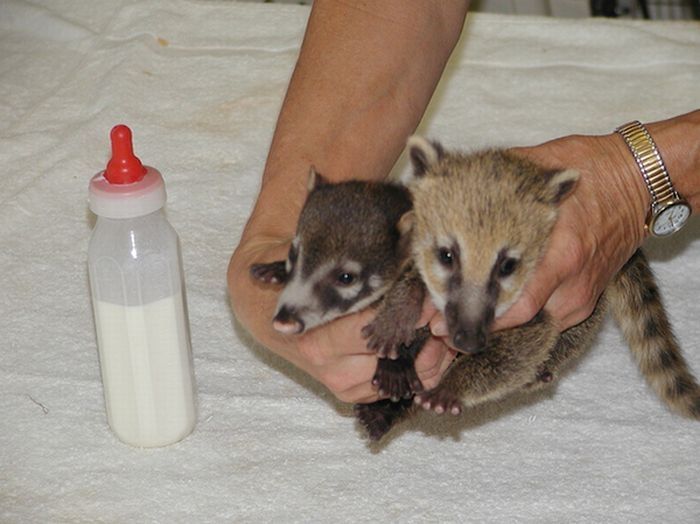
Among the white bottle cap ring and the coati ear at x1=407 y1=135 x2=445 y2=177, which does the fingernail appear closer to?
Answer: the coati ear at x1=407 y1=135 x2=445 y2=177

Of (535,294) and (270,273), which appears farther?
(270,273)

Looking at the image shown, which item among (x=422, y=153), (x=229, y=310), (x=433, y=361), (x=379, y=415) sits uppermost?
(x=422, y=153)

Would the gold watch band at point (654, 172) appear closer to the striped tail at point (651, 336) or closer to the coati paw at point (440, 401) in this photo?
the striped tail at point (651, 336)

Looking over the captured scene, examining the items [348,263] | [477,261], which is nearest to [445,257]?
[477,261]

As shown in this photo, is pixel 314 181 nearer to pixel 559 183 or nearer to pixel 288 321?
pixel 288 321

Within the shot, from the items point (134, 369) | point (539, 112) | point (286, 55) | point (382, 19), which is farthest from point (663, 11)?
point (134, 369)

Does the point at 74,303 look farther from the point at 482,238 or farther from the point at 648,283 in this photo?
the point at 648,283

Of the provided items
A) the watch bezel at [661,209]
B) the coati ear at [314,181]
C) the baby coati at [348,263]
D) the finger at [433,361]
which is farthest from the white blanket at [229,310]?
the coati ear at [314,181]
